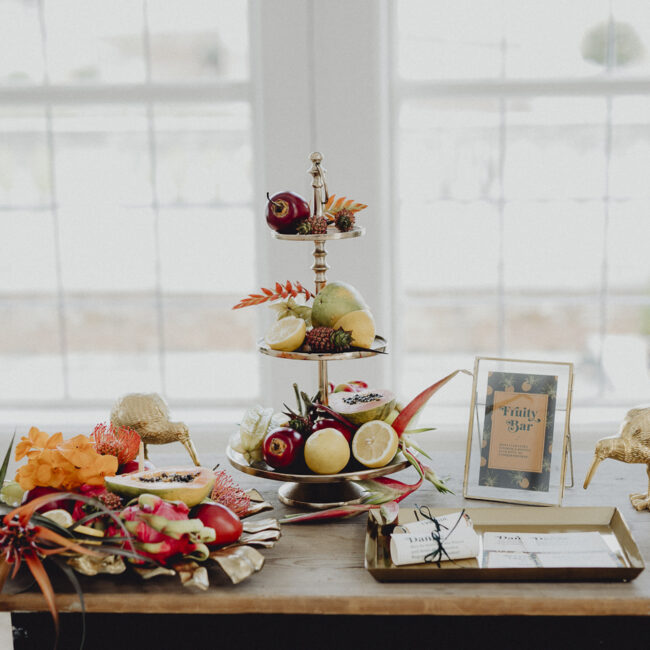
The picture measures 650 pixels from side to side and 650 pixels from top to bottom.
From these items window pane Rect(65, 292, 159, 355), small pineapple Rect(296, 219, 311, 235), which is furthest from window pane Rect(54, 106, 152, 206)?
small pineapple Rect(296, 219, 311, 235)

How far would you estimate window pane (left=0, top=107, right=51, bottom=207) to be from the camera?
8.56 ft

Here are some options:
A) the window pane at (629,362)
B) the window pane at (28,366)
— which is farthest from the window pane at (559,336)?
the window pane at (28,366)

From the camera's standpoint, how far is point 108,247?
8.77ft

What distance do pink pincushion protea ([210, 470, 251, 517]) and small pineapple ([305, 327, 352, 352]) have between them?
0.29 metres

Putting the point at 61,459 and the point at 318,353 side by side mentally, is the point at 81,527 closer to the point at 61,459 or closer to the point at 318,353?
the point at 61,459

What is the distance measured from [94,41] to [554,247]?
166cm

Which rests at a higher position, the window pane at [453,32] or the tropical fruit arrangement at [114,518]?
the window pane at [453,32]

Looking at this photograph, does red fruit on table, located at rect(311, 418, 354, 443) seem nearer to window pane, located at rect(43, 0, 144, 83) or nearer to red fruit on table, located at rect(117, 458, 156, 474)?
red fruit on table, located at rect(117, 458, 156, 474)

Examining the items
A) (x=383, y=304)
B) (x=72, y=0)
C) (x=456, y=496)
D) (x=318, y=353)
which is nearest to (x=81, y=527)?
(x=318, y=353)

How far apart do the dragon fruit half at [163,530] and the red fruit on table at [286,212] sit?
0.56m

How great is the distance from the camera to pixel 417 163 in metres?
2.58

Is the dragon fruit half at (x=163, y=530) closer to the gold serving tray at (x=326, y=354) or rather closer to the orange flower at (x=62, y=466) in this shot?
the orange flower at (x=62, y=466)

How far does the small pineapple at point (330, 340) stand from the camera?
1420 millimetres

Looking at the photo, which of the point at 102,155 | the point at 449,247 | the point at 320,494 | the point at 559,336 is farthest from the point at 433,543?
the point at 559,336
